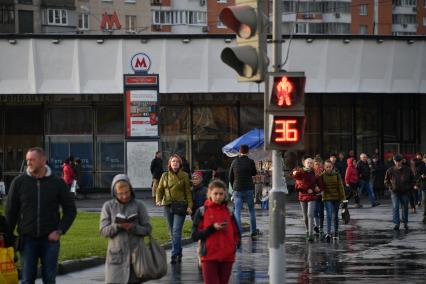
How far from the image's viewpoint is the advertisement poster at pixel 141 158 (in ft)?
120

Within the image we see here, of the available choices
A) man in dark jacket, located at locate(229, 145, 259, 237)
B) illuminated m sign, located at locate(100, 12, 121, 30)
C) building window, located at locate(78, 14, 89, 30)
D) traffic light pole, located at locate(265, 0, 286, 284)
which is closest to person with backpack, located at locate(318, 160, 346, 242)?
man in dark jacket, located at locate(229, 145, 259, 237)

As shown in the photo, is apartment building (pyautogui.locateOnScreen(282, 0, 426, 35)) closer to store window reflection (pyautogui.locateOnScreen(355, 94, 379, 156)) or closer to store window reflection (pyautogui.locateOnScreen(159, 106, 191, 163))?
store window reflection (pyautogui.locateOnScreen(355, 94, 379, 156))

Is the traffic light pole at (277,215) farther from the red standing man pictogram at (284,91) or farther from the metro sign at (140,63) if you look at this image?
the metro sign at (140,63)

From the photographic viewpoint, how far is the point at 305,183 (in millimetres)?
21812

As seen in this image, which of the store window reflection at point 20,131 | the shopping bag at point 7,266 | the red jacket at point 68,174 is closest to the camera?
the shopping bag at point 7,266

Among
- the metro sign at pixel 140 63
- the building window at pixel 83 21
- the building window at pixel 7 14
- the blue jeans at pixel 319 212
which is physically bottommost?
the blue jeans at pixel 319 212

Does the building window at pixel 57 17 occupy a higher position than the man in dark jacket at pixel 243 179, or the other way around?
the building window at pixel 57 17

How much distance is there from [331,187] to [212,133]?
2653 centimetres

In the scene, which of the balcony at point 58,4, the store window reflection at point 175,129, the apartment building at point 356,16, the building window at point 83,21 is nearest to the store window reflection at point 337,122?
the store window reflection at point 175,129

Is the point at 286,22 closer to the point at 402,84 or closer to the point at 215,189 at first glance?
the point at 402,84

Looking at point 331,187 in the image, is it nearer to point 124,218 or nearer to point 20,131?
point 124,218

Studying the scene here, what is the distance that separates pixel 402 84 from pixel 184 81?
9510 mm

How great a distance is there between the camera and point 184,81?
46.7 meters

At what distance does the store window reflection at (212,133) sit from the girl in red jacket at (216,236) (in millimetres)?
36902
